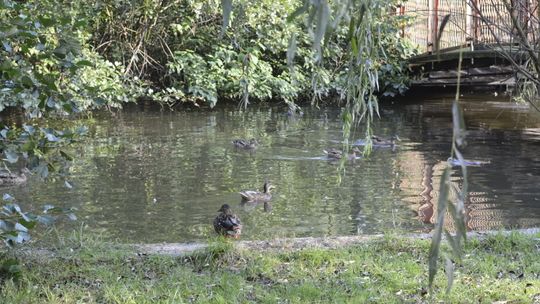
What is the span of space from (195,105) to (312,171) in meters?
10.8

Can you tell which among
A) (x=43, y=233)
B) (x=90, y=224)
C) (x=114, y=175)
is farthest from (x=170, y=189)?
(x=43, y=233)

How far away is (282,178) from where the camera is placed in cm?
1245

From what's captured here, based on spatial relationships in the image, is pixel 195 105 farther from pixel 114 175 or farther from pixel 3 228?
pixel 3 228

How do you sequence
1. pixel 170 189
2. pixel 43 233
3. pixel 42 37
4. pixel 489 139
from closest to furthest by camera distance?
pixel 42 37 → pixel 43 233 → pixel 170 189 → pixel 489 139

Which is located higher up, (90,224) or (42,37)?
(42,37)

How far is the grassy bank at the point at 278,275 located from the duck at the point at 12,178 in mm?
5245

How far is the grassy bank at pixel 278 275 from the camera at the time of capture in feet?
16.5

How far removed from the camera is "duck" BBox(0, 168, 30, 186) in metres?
11.1

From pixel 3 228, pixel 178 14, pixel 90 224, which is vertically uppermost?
pixel 178 14

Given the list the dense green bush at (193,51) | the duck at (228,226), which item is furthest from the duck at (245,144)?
the duck at (228,226)

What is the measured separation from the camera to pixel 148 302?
4.82m

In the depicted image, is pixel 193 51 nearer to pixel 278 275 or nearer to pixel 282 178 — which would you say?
pixel 282 178

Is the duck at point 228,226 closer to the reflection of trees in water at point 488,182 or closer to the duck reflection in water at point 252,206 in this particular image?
the duck reflection in water at point 252,206

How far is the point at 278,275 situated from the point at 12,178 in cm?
693
